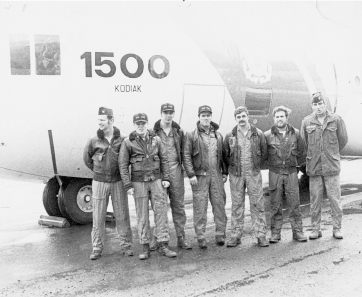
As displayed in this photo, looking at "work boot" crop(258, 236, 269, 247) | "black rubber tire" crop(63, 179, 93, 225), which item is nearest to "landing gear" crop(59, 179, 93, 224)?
"black rubber tire" crop(63, 179, 93, 225)

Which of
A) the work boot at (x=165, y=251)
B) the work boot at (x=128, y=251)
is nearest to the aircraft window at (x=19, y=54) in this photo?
the work boot at (x=128, y=251)

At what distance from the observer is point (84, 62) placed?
22.7ft

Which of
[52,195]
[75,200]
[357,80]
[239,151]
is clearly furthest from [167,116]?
[357,80]

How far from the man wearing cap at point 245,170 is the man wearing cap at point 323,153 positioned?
2.30 feet

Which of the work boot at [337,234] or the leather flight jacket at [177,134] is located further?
the work boot at [337,234]

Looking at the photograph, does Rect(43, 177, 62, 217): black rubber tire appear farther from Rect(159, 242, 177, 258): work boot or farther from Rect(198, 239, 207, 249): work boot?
Rect(198, 239, 207, 249): work boot

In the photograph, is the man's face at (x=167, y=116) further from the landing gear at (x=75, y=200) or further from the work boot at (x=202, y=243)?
the landing gear at (x=75, y=200)

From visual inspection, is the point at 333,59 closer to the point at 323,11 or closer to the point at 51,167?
the point at 323,11

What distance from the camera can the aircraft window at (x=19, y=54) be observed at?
6.75m

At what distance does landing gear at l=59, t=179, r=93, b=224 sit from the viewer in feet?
25.2

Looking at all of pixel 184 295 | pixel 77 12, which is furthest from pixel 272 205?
pixel 77 12

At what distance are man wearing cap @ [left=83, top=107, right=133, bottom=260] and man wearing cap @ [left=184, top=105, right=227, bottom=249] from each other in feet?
2.90

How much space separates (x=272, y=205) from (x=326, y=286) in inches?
73.8

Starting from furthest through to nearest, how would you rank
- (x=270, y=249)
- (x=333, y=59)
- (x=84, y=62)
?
(x=333, y=59)
(x=84, y=62)
(x=270, y=249)
